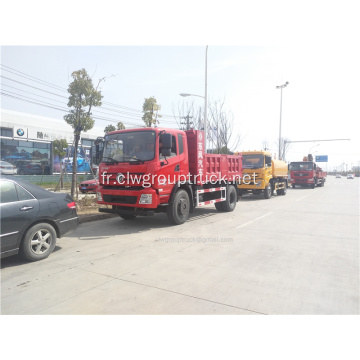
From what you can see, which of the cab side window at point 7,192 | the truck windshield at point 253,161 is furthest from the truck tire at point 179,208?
the truck windshield at point 253,161

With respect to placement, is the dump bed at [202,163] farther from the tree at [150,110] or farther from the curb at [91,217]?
the tree at [150,110]

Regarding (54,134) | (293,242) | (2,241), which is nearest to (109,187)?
(2,241)

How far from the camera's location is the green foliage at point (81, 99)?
9.33 meters

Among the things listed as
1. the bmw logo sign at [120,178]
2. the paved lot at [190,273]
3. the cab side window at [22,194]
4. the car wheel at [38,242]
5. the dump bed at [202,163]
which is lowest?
the paved lot at [190,273]

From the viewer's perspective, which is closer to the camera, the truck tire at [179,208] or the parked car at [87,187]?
the truck tire at [179,208]

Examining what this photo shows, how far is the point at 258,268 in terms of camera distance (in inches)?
176

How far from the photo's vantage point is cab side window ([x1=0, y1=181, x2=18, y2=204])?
14.3ft

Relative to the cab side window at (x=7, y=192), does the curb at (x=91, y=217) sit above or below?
below

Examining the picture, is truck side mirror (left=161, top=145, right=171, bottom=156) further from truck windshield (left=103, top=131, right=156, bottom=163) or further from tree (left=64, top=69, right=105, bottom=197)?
tree (left=64, top=69, right=105, bottom=197)

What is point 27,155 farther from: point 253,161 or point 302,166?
point 302,166

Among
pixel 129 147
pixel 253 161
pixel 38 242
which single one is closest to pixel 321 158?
pixel 253 161

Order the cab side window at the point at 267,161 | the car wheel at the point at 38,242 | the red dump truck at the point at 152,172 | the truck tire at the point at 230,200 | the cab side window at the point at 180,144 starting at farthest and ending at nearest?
1. the cab side window at the point at 267,161
2. the truck tire at the point at 230,200
3. the cab side window at the point at 180,144
4. the red dump truck at the point at 152,172
5. the car wheel at the point at 38,242

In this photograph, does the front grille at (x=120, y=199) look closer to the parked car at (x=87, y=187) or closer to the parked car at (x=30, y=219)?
the parked car at (x=30, y=219)

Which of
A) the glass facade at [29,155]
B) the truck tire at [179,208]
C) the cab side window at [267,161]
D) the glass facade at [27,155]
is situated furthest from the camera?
the glass facade at [27,155]
